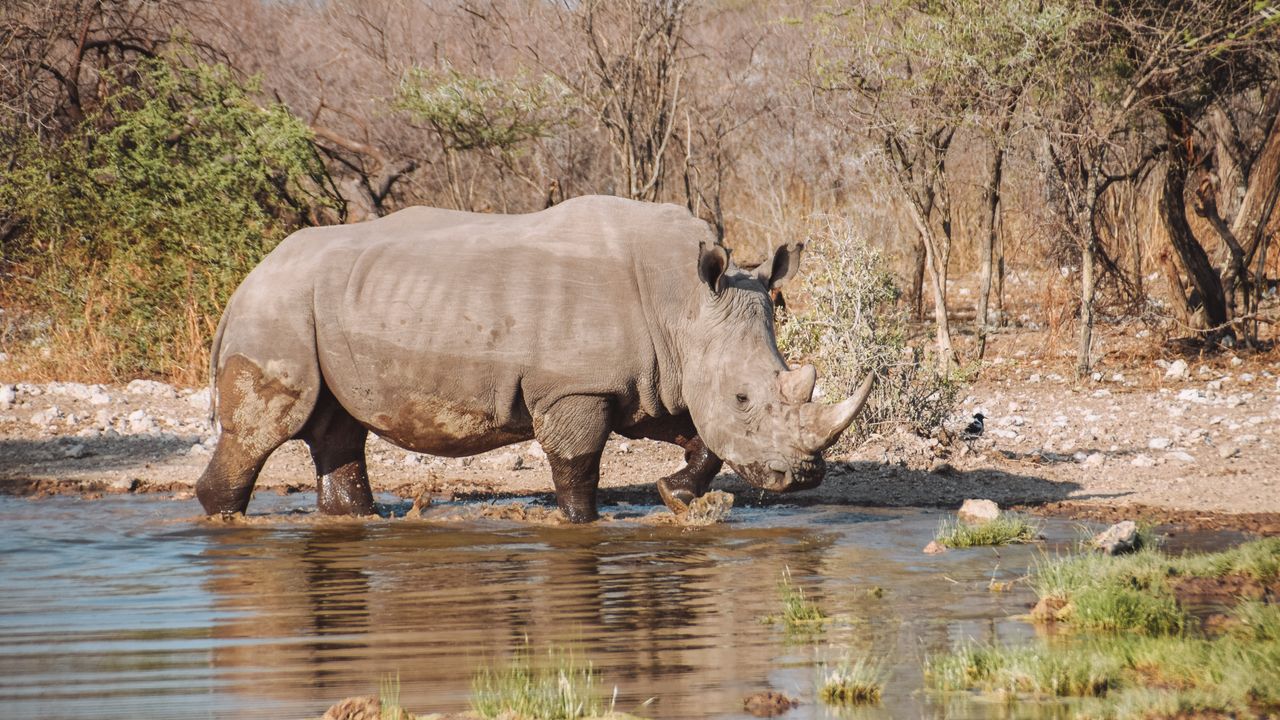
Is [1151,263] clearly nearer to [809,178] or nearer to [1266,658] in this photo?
[809,178]

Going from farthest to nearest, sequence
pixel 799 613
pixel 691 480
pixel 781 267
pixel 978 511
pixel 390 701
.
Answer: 1. pixel 691 480
2. pixel 781 267
3. pixel 978 511
4. pixel 799 613
5. pixel 390 701

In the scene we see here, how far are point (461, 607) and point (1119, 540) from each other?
10.5ft

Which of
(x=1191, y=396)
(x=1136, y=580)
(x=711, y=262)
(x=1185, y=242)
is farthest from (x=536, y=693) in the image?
(x=1185, y=242)

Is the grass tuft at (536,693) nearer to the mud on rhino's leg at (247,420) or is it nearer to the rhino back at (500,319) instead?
the rhino back at (500,319)

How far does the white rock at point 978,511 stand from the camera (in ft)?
27.0

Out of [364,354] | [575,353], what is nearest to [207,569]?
[364,354]

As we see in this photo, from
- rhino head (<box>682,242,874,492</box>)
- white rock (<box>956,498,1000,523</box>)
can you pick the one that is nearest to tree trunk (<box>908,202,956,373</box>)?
white rock (<box>956,498,1000,523</box>)

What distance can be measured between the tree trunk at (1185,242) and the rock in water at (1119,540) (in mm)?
7791

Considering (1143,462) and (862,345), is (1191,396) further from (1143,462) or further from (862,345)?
(862,345)

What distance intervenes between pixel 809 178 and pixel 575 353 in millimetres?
14892

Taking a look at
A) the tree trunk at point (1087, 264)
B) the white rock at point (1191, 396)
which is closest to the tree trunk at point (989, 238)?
the tree trunk at point (1087, 264)

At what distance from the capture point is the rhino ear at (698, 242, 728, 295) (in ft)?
26.4

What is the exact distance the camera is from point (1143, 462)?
10078 millimetres

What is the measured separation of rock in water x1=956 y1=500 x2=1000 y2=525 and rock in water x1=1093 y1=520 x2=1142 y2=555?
41.1 inches
